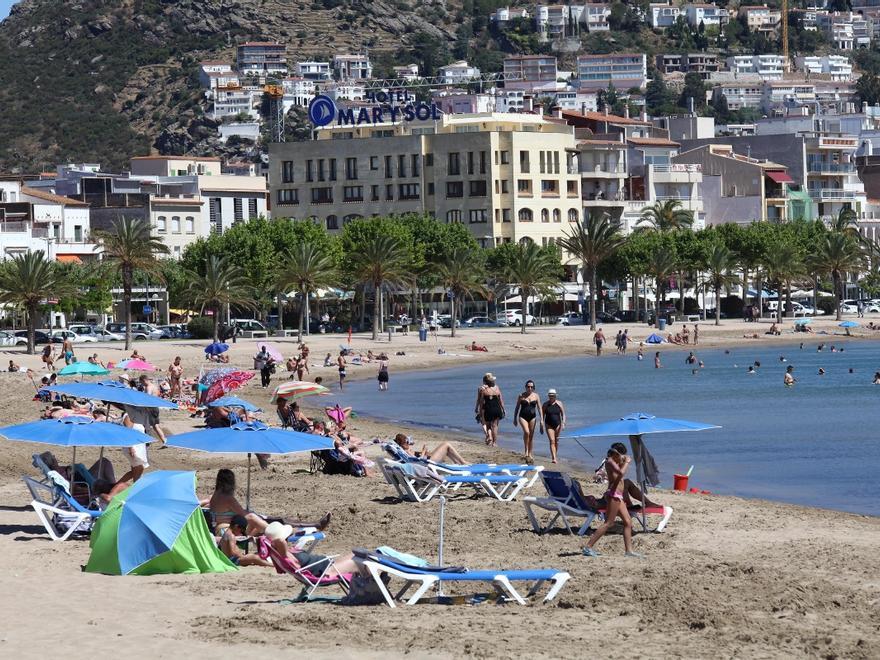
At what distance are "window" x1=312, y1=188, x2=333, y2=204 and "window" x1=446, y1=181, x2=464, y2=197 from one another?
8637 mm

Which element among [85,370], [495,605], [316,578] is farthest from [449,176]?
[495,605]

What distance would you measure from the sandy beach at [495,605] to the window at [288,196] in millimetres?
90065

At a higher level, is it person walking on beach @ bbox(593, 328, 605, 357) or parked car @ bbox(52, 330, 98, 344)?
parked car @ bbox(52, 330, 98, 344)

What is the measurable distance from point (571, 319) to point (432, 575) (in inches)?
3267

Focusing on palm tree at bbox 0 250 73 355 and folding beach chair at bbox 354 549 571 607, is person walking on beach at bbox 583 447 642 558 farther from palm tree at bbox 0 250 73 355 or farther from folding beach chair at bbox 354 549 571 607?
palm tree at bbox 0 250 73 355

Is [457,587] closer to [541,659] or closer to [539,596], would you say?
[539,596]

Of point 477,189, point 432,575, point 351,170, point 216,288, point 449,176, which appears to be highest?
point 351,170

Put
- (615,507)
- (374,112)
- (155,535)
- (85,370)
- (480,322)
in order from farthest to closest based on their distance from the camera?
(374,112) < (480,322) < (85,370) < (615,507) < (155,535)

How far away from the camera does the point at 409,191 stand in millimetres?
108062

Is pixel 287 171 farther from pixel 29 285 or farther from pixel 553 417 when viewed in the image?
pixel 553 417

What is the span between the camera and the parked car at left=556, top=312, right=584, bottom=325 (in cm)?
9619

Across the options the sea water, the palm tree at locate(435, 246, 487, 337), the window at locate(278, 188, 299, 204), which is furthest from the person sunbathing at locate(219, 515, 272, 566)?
the window at locate(278, 188, 299, 204)

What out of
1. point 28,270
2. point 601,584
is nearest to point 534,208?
point 28,270

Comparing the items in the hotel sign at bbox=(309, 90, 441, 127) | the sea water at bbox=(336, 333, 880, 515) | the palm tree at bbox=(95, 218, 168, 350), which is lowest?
the sea water at bbox=(336, 333, 880, 515)
